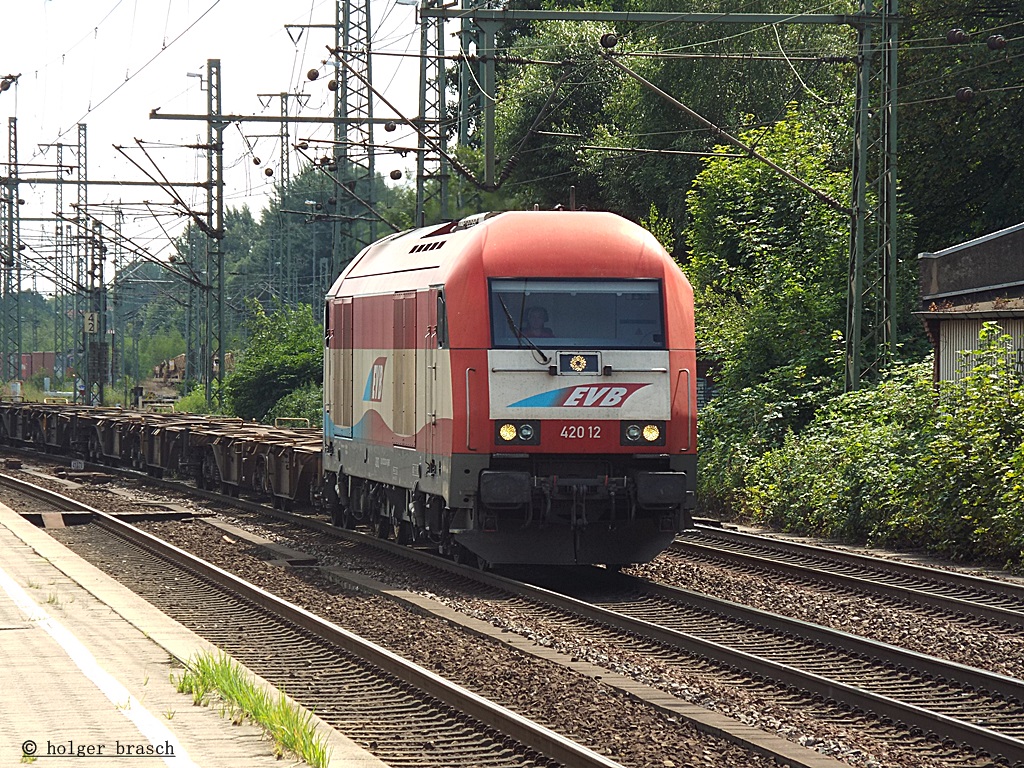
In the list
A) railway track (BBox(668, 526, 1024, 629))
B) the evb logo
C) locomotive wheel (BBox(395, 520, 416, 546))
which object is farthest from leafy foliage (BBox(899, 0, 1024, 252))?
locomotive wheel (BBox(395, 520, 416, 546))

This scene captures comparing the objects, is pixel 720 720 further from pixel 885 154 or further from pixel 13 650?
pixel 885 154

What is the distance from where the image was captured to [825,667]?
35.7 ft

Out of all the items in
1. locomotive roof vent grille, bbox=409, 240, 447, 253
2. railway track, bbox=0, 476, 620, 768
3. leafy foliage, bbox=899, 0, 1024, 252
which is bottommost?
railway track, bbox=0, 476, 620, 768

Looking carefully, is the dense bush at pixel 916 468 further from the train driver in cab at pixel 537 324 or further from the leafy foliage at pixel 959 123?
the leafy foliage at pixel 959 123

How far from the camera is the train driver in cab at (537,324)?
48.2 feet

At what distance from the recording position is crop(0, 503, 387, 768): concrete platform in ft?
23.0

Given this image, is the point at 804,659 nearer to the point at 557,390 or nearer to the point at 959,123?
the point at 557,390

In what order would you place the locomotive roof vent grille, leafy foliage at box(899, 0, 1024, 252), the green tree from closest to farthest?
the locomotive roof vent grille
the green tree
leafy foliage at box(899, 0, 1024, 252)

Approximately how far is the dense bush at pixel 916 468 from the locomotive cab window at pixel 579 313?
465 cm

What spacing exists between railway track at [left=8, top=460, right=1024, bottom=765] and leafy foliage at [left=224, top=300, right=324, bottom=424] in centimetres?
3275

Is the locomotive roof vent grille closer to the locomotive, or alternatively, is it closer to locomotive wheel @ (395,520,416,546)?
the locomotive

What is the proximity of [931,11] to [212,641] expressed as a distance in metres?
26.1

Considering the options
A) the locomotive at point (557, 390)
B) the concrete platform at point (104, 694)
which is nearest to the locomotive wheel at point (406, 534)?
the locomotive at point (557, 390)

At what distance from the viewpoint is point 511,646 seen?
11.4 meters
